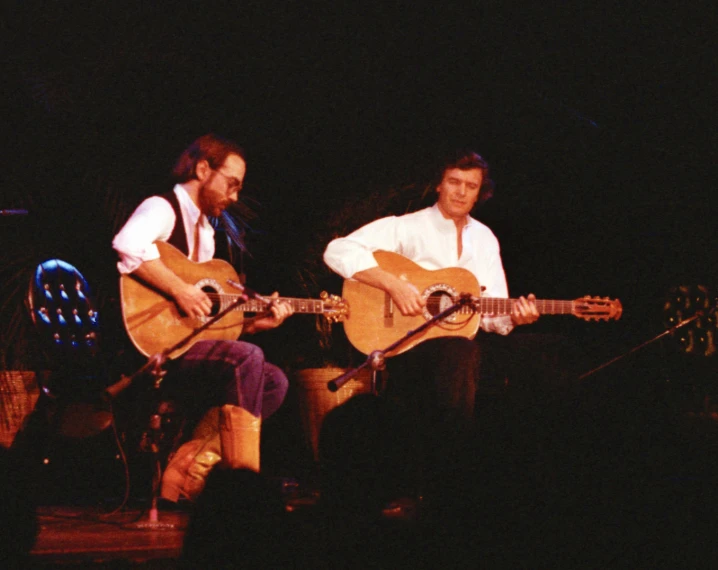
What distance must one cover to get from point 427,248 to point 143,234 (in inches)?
62.1

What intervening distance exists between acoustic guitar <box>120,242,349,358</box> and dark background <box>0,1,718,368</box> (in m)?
1.21

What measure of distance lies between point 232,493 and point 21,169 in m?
2.37

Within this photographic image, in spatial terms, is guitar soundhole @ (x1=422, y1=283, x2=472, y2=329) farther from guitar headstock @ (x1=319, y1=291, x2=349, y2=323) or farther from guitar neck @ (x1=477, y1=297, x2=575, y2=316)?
guitar headstock @ (x1=319, y1=291, x2=349, y2=323)

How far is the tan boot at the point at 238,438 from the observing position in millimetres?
3381

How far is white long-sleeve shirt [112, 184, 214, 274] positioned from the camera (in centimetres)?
346

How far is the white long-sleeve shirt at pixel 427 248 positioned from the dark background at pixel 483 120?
1.64ft

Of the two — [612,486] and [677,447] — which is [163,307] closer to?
[612,486]

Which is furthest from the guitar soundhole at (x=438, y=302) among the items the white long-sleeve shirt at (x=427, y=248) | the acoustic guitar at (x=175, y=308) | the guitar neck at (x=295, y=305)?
the acoustic guitar at (x=175, y=308)

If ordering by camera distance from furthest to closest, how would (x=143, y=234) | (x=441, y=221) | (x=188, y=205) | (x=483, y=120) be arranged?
(x=483, y=120) < (x=441, y=221) < (x=188, y=205) < (x=143, y=234)

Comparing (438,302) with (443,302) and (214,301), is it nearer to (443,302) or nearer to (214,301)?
(443,302)

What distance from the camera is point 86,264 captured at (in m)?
4.57

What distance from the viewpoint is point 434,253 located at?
4.34 m

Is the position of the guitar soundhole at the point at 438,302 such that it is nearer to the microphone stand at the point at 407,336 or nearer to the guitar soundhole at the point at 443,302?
the guitar soundhole at the point at 443,302

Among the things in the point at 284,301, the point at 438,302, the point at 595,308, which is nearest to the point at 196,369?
the point at 284,301
